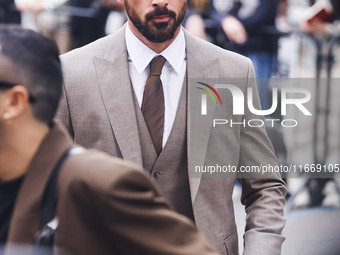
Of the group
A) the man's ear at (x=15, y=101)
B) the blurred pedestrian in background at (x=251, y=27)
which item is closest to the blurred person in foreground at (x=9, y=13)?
the blurred pedestrian in background at (x=251, y=27)

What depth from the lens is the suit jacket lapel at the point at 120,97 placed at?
3.10 m

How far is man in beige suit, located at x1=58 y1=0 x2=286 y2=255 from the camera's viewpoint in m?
3.13

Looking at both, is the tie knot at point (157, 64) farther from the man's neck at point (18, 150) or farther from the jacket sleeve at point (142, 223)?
the jacket sleeve at point (142, 223)

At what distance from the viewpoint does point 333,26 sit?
6988mm

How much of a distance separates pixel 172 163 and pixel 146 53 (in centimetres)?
52

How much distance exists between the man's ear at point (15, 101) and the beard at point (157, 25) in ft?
3.76

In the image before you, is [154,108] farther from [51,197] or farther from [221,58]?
[51,197]

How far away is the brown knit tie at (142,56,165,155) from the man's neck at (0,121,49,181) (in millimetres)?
1061

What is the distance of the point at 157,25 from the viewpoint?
316 centimetres

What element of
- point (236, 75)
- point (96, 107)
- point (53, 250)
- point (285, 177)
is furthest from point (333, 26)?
point (53, 250)

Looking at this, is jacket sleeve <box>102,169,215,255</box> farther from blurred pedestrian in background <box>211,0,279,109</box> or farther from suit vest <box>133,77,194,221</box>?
blurred pedestrian in background <box>211,0,279,109</box>

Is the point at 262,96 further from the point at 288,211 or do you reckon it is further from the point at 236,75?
the point at 236,75

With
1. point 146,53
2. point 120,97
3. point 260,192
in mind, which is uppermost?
point 146,53

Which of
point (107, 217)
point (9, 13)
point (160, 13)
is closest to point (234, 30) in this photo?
point (9, 13)
